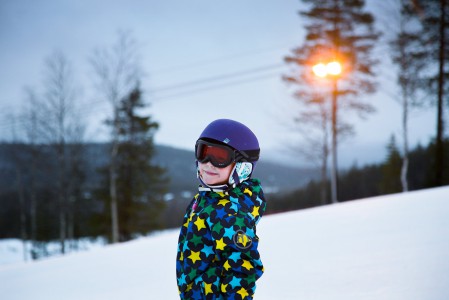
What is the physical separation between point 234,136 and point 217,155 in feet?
0.39

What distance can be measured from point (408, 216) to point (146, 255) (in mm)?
3744

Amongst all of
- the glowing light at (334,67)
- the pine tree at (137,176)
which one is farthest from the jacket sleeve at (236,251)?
the pine tree at (137,176)

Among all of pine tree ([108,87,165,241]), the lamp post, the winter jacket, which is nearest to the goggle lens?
the winter jacket

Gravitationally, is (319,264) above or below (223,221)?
below

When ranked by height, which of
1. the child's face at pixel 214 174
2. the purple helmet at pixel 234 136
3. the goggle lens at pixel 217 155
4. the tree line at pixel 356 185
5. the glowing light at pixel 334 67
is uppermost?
the glowing light at pixel 334 67

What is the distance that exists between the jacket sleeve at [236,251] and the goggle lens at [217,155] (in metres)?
0.23

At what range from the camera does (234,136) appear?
1657 millimetres

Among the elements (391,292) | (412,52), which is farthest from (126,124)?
(391,292)

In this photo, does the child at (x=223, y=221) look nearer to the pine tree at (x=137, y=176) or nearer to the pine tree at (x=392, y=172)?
the pine tree at (x=137, y=176)

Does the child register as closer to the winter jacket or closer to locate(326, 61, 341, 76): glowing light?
the winter jacket

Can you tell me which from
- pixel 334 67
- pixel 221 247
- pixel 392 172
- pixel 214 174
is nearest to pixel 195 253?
pixel 221 247

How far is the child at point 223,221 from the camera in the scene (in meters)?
Answer: 1.45

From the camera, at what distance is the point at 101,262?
5.59 meters

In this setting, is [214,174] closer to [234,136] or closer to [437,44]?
[234,136]
